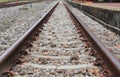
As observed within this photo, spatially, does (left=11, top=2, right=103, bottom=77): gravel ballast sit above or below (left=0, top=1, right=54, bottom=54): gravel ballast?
above

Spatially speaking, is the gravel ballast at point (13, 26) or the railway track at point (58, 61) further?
the gravel ballast at point (13, 26)

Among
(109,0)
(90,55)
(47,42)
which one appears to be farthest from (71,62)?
(109,0)

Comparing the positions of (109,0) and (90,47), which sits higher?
(90,47)

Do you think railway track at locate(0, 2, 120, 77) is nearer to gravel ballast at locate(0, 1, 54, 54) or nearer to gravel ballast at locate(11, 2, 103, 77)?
gravel ballast at locate(11, 2, 103, 77)

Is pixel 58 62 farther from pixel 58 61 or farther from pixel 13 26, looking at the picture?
pixel 13 26

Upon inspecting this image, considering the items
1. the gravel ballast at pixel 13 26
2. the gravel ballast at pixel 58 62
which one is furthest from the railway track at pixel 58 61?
the gravel ballast at pixel 13 26

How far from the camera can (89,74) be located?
431 cm

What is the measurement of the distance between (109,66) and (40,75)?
104 cm

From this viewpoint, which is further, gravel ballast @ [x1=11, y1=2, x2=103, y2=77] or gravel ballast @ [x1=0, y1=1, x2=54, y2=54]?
gravel ballast @ [x1=0, y1=1, x2=54, y2=54]

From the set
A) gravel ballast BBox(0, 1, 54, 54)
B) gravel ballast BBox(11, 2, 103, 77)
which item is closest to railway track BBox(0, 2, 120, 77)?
gravel ballast BBox(11, 2, 103, 77)

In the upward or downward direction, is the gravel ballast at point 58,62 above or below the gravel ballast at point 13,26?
above

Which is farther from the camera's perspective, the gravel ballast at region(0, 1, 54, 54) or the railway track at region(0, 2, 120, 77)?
the gravel ballast at region(0, 1, 54, 54)

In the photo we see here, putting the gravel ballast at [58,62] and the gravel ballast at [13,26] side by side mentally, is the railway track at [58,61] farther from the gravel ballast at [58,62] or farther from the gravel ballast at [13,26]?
the gravel ballast at [13,26]

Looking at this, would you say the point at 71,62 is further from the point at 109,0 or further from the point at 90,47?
the point at 109,0
